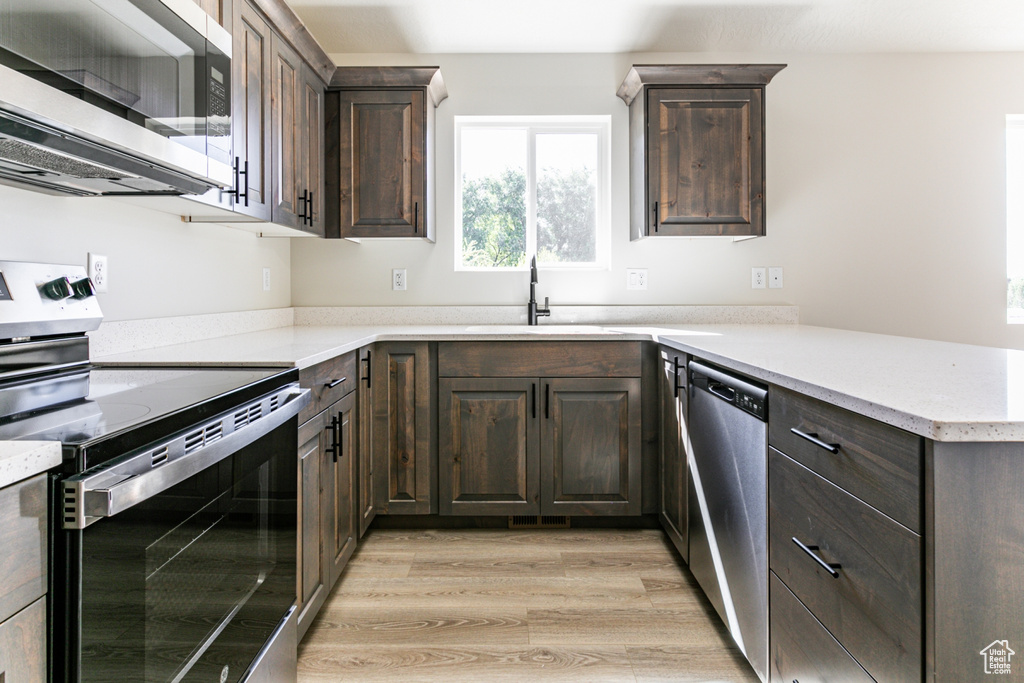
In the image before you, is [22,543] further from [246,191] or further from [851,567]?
[246,191]

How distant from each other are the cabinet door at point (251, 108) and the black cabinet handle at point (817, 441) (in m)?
1.68

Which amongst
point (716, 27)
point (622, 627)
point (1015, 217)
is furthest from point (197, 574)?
point (1015, 217)

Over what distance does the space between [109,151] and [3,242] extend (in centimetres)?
46

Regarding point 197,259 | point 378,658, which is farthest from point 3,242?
point 378,658

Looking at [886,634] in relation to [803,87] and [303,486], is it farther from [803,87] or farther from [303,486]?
[803,87]

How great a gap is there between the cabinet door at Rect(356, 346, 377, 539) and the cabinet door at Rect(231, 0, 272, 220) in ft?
2.18

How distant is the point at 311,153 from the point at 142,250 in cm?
87

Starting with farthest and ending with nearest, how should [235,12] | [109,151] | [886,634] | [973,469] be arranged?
[235,12] < [109,151] < [886,634] < [973,469]

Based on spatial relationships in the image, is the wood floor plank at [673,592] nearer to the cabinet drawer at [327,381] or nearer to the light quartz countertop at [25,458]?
the cabinet drawer at [327,381]

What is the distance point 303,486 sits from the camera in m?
1.59

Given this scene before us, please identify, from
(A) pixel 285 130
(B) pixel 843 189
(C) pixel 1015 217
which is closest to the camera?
(A) pixel 285 130

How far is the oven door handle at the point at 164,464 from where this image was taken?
72 centimetres

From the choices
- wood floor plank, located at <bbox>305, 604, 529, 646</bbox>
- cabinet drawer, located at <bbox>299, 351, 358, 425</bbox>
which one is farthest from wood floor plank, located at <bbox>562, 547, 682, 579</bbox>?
cabinet drawer, located at <bbox>299, 351, 358, 425</bbox>

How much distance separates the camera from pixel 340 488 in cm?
196
